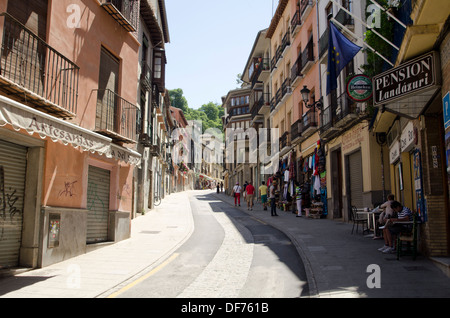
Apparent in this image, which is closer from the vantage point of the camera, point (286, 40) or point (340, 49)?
point (340, 49)

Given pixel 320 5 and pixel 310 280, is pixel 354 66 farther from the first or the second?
pixel 310 280

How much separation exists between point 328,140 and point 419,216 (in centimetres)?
1044

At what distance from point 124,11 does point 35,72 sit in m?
5.98

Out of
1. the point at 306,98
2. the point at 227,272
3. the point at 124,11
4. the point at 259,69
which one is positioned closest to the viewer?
the point at 227,272

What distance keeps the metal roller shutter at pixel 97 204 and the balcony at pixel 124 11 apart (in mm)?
4807

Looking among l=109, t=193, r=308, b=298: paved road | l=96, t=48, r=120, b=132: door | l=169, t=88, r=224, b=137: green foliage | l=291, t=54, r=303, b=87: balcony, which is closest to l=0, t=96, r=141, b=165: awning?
l=96, t=48, r=120, b=132: door

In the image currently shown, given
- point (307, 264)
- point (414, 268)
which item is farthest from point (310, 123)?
point (414, 268)

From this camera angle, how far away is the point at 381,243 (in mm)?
10266

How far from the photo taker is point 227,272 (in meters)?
7.55

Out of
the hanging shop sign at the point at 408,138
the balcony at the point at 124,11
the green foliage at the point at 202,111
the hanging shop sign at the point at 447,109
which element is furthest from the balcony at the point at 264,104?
the green foliage at the point at 202,111

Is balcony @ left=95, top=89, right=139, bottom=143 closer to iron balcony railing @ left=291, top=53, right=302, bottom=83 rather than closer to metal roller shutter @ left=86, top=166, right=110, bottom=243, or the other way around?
metal roller shutter @ left=86, top=166, right=110, bottom=243

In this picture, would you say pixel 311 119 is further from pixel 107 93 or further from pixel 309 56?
pixel 107 93

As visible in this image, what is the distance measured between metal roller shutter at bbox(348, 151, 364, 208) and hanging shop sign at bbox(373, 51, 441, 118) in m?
7.34
